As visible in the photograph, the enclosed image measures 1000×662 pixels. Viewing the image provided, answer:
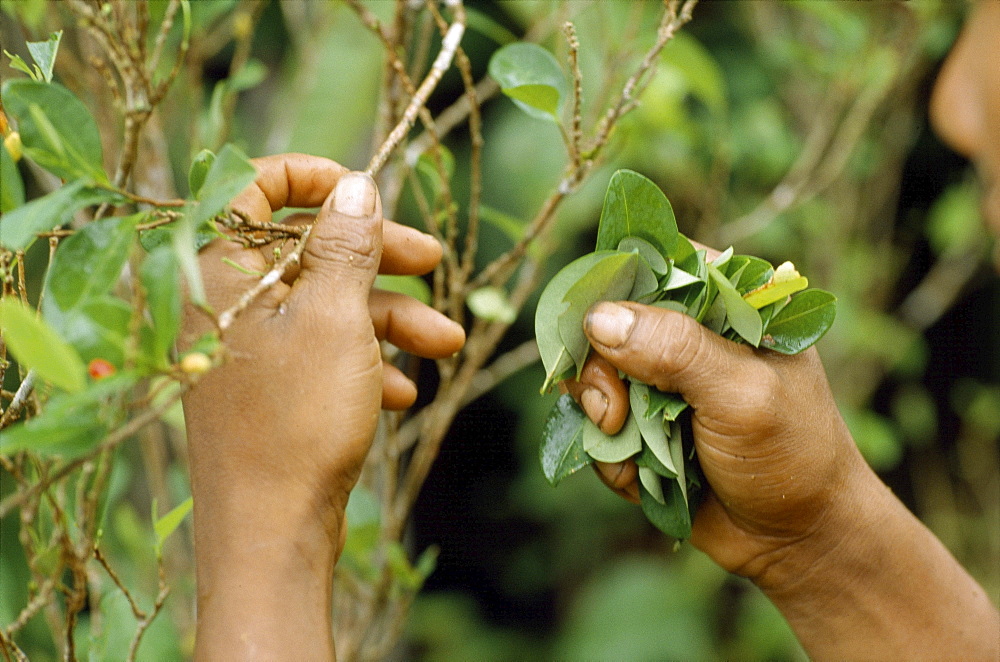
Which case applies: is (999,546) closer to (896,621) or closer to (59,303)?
(896,621)

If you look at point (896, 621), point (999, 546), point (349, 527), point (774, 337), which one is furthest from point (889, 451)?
point (349, 527)

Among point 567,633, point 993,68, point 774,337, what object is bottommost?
point 567,633

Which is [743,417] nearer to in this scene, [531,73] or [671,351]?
[671,351]

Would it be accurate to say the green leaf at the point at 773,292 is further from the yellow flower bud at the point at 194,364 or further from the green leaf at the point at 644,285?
the yellow flower bud at the point at 194,364

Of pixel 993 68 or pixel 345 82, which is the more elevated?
pixel 993 68

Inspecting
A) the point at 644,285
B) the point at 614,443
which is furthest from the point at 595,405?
the point at 644,285

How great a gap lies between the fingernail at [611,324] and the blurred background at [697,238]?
660mm

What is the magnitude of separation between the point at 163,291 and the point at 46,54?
0.39 metres

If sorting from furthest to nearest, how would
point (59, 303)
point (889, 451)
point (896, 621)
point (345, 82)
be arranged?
point (889, 451) → point (345, 82) → point (896, 621) → point (59, 303)

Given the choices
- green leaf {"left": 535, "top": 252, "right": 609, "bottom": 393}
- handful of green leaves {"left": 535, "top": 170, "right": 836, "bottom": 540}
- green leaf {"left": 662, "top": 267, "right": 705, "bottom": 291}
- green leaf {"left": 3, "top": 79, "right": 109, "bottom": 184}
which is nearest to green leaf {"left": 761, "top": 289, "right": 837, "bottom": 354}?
handful of green leaves {"left": 535, "top": 170, "right": 836, "bottom": 540}

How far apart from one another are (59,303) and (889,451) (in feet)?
7.33

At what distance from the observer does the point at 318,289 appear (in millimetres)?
748

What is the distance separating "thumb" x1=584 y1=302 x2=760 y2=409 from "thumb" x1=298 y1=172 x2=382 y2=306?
261 mm

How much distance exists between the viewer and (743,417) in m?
0.85
